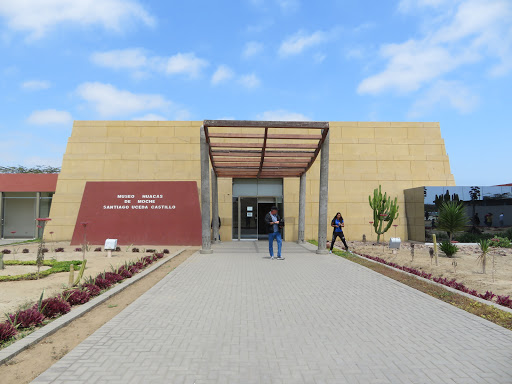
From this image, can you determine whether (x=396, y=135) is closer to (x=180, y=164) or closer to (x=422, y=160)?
(x=422, y=160)

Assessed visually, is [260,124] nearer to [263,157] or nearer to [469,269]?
[263,157]

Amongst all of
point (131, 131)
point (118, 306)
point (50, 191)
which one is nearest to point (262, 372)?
point (118, 306)

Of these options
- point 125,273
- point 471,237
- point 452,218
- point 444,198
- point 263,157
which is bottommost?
point 125,273

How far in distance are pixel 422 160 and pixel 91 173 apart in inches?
765

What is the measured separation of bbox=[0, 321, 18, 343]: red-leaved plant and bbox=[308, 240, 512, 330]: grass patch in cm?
661

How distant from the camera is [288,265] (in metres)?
11.1

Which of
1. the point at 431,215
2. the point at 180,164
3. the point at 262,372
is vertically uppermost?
the point at 180,164

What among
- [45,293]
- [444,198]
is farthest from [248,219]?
[45,293]

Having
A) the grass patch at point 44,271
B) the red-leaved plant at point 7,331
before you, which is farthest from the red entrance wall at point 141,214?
the red-leaved plant at point 7,331

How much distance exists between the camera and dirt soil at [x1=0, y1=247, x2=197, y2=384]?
363 centimetres

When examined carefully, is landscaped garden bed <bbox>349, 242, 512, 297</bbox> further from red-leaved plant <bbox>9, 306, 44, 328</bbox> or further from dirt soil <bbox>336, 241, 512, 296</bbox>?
red-leaved plant <bbox>9, 306, 44, 328</bbox>

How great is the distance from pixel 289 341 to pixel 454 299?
12.9 ft

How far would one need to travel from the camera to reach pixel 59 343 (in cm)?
449

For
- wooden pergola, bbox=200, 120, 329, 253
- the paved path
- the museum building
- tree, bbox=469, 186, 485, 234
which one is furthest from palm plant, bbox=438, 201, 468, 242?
the paved path
